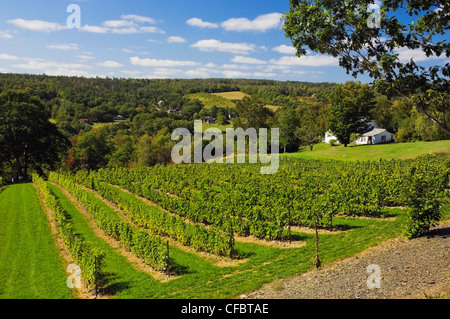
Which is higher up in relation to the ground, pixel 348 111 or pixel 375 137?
pixel 348 111

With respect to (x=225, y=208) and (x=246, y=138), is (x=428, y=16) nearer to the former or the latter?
(x=225, y=208)

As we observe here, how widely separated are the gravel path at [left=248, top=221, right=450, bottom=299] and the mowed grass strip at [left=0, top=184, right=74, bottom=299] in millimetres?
7513

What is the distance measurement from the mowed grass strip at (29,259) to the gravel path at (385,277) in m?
7.51

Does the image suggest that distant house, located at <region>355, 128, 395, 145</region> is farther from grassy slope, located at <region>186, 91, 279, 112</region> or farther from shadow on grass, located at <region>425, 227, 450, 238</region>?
grassy slope, located at <region>186, 91, 279, 112</region>

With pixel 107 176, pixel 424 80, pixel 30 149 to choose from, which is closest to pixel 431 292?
pixel 424 80

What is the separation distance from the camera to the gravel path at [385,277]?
7.59 meters

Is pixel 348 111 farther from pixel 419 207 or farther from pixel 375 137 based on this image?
pixel 419 207

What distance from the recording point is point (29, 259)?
13.8m

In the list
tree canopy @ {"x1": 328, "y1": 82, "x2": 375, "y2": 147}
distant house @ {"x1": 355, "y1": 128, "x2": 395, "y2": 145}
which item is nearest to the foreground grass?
tree canopy @ {"x1": 328, "y1": 82, "x2": 375, "y2": 147}

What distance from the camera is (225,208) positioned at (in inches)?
741

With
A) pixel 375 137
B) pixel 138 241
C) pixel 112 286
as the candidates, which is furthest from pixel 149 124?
pixel 112 286

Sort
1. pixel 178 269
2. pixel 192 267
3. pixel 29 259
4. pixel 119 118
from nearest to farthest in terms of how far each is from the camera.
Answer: pixel 178 269 → pixel 192 267 → pixel 29 259 → pixel 119 118

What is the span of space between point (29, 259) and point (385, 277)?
1406 centimetres

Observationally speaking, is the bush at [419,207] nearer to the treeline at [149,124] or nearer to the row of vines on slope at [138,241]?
the treeline at [149,124]
